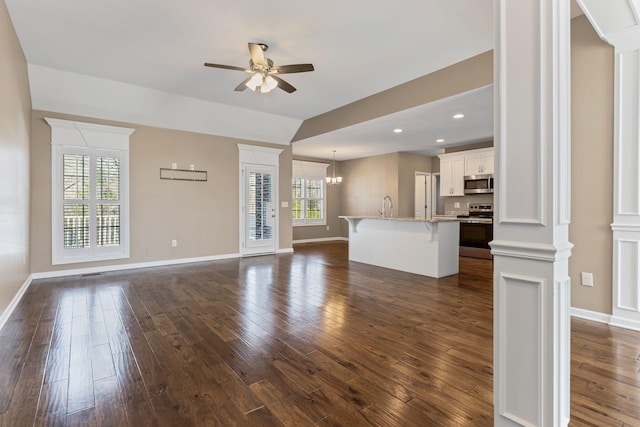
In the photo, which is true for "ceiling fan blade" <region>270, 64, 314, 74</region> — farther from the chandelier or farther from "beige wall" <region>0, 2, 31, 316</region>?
the chandelier

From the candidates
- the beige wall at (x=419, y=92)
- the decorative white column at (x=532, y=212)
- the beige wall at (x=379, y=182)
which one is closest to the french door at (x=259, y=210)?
the beige wall at (x=419, y=92)

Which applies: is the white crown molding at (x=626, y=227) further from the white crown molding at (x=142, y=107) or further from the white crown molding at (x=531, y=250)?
the white crown molding at (x=142, y=107)

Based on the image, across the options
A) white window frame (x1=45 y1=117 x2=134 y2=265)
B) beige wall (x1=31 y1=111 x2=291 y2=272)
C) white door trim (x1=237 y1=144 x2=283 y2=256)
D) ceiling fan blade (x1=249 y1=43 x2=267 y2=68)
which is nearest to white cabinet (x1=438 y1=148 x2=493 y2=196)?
white door trim (x1=237 y1=144 x2=283 y2=256)

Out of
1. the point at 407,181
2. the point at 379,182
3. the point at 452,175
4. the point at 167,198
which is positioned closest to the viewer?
the point at 167,198

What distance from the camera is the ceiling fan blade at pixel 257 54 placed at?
11.2ft

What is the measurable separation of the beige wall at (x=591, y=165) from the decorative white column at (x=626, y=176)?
6 cm

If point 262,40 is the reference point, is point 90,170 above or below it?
below

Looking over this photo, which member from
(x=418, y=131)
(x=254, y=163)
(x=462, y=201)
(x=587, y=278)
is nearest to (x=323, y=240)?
(x=254, y=163)

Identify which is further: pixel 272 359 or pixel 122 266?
pixel 122 266

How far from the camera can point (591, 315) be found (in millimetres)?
3225

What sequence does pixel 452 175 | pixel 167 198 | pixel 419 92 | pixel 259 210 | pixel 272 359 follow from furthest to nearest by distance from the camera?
pixel 452 175, pixel 259 210, pixel 167 198, pixel 419 92, pixel 272 359

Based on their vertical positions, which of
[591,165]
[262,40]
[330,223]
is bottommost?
[330,223]

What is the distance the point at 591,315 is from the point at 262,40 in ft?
14.9

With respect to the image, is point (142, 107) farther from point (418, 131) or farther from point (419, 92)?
point (418, 131)
